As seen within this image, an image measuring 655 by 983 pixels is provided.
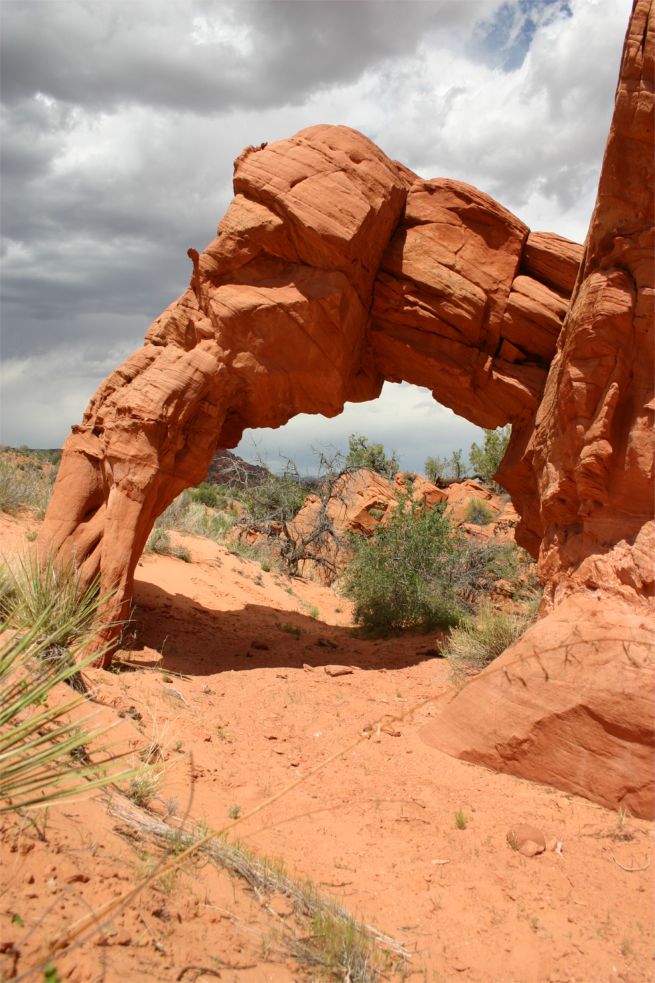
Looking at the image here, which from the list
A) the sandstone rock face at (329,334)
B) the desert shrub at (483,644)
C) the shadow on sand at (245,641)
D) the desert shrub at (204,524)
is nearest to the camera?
the sandstone rock face at (329,334)

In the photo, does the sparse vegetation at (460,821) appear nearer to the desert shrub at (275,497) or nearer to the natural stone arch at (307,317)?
the natural stone arch at (307,317)

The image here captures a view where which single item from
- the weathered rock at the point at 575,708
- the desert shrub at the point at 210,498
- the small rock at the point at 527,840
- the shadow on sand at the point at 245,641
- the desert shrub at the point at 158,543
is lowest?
the desert shrub at the point at 210,498

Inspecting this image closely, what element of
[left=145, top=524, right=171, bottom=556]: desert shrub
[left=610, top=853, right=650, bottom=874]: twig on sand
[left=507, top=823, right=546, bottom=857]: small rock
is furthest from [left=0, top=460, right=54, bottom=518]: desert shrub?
[left=610, top=853, right=650, bottom=874]: twig on sand

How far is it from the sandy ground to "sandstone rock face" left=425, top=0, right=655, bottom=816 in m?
0.37

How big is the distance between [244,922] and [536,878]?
212cm

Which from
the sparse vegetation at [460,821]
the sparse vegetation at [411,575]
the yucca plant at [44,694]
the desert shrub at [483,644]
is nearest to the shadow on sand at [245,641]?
the sparse vegetation at [411,575]

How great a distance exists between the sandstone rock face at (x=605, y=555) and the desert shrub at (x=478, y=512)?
59.7ft

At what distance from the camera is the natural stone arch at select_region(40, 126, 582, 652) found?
810 cm

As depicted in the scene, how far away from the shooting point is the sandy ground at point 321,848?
283 centimetres

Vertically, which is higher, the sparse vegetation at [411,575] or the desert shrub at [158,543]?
the sparse vegetation at [411,575]

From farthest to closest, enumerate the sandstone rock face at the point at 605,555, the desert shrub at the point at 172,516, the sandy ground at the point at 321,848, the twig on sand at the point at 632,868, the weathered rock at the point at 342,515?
the weathered rock at the point at 342,515
the desert shrub at the point at 172,516
the sandstone rock face at the point at 605,555
the twig on sand at the point at 632,868
the sandy ground at the point at 321,848

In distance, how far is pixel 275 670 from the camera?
875 cm

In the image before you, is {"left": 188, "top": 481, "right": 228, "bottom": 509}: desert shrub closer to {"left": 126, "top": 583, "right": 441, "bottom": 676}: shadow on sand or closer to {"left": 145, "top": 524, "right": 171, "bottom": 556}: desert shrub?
{"left": 145, "top": 524, "right": 171, "bottom": 556}: desert shrub

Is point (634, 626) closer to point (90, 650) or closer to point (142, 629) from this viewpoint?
point (90, 650)
